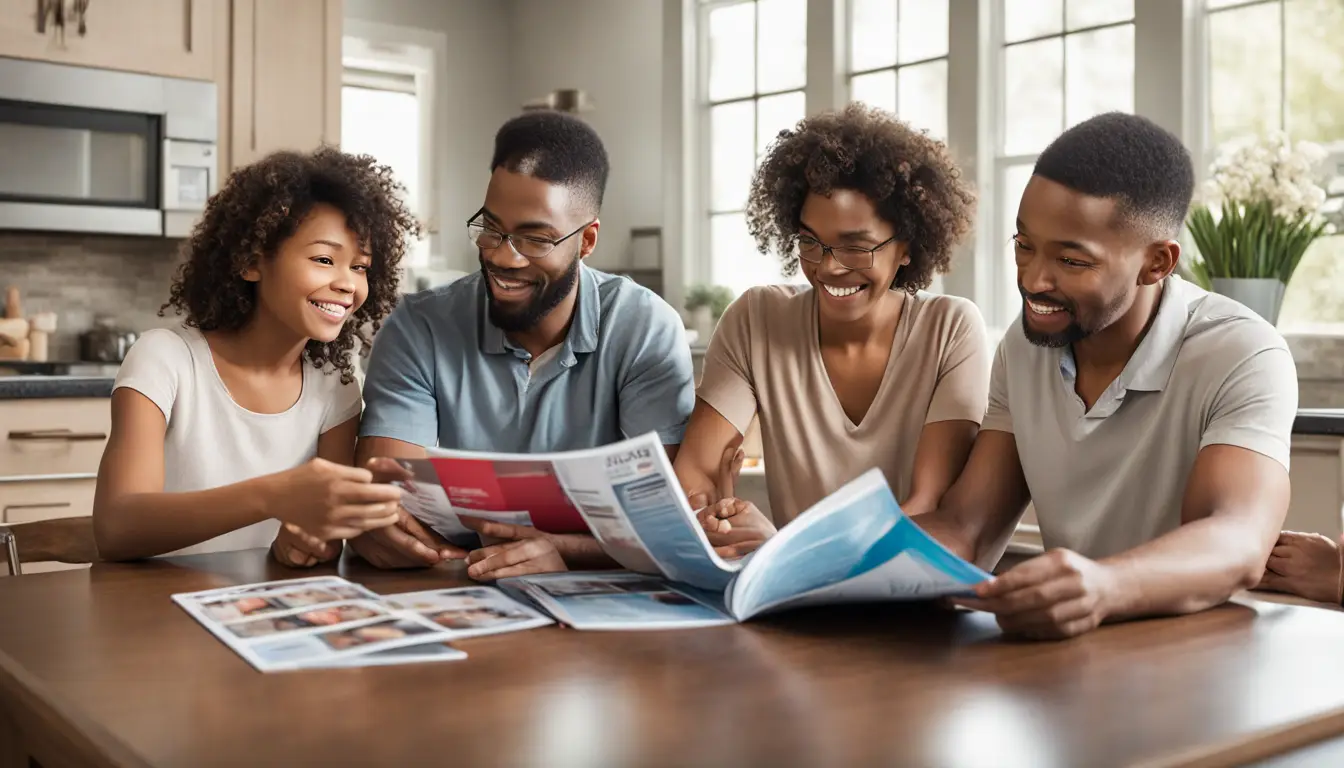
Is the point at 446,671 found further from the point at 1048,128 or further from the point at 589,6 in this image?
the point at 589,6

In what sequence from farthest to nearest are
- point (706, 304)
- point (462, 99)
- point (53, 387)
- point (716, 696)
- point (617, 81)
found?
1. point (462, 99)
2. point (617, 81)
3. point (706, 304)
4. point (53, 387)
5. point (716, 696)

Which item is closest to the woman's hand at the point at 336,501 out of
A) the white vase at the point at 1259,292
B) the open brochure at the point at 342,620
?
the open brochure at the point at 342,620

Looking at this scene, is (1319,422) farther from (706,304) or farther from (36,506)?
(36,506)

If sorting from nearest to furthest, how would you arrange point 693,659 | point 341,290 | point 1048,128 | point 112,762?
point 112,762
point 693,659
point 341,290
point 1048,128

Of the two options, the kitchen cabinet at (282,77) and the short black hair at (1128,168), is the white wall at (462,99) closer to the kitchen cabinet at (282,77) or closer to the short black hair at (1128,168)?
the kitchen cabinet at (282,77)

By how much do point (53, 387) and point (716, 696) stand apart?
2.93 meters

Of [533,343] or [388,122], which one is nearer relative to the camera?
[533,343]

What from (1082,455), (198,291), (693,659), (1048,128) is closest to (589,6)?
(1048,128)

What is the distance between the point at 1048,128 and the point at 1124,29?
1.34 ft

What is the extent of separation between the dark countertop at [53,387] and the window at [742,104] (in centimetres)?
274

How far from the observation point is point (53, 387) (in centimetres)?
330

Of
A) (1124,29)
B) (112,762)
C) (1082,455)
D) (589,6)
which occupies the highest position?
(589,6)

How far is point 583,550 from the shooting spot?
146cm

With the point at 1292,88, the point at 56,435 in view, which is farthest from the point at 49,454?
the point at 1292,88
